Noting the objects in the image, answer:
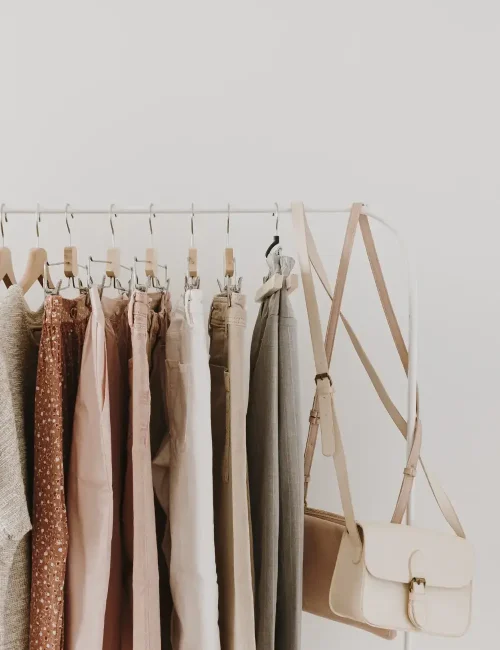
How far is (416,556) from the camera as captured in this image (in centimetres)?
93

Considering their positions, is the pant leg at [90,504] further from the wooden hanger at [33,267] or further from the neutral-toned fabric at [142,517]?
the wooden hanger at [33,267]

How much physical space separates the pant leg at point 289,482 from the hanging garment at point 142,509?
0.20 m

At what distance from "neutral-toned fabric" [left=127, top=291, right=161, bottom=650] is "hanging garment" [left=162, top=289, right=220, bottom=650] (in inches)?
1.3

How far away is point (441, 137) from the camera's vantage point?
50.0 inches

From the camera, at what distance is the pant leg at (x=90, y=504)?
0.77 metres

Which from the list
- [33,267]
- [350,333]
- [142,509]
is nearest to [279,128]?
[350,333]

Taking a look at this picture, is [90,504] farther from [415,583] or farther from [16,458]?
[415,583]

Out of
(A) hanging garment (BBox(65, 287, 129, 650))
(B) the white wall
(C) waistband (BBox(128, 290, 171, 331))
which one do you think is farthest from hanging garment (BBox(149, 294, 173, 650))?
(B) the white wall

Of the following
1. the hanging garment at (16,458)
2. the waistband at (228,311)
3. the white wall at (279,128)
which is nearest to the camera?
the hanging garment at (16,458)

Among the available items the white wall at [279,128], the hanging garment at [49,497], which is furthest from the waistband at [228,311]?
the white wall at [279,128]

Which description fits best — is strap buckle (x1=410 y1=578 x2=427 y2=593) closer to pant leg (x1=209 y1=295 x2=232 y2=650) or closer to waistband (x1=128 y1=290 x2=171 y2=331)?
pant leg (x1=209 y1=295 x2=232 y2=650)

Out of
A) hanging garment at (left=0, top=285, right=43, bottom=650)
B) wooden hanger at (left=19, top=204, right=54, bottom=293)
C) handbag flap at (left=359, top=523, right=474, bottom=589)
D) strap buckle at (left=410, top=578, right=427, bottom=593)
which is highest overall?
wooden hanger at (left=19, top=204, right=54, bottom=293)

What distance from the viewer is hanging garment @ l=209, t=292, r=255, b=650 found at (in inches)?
32.2

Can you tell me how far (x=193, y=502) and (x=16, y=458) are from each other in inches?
9.6
